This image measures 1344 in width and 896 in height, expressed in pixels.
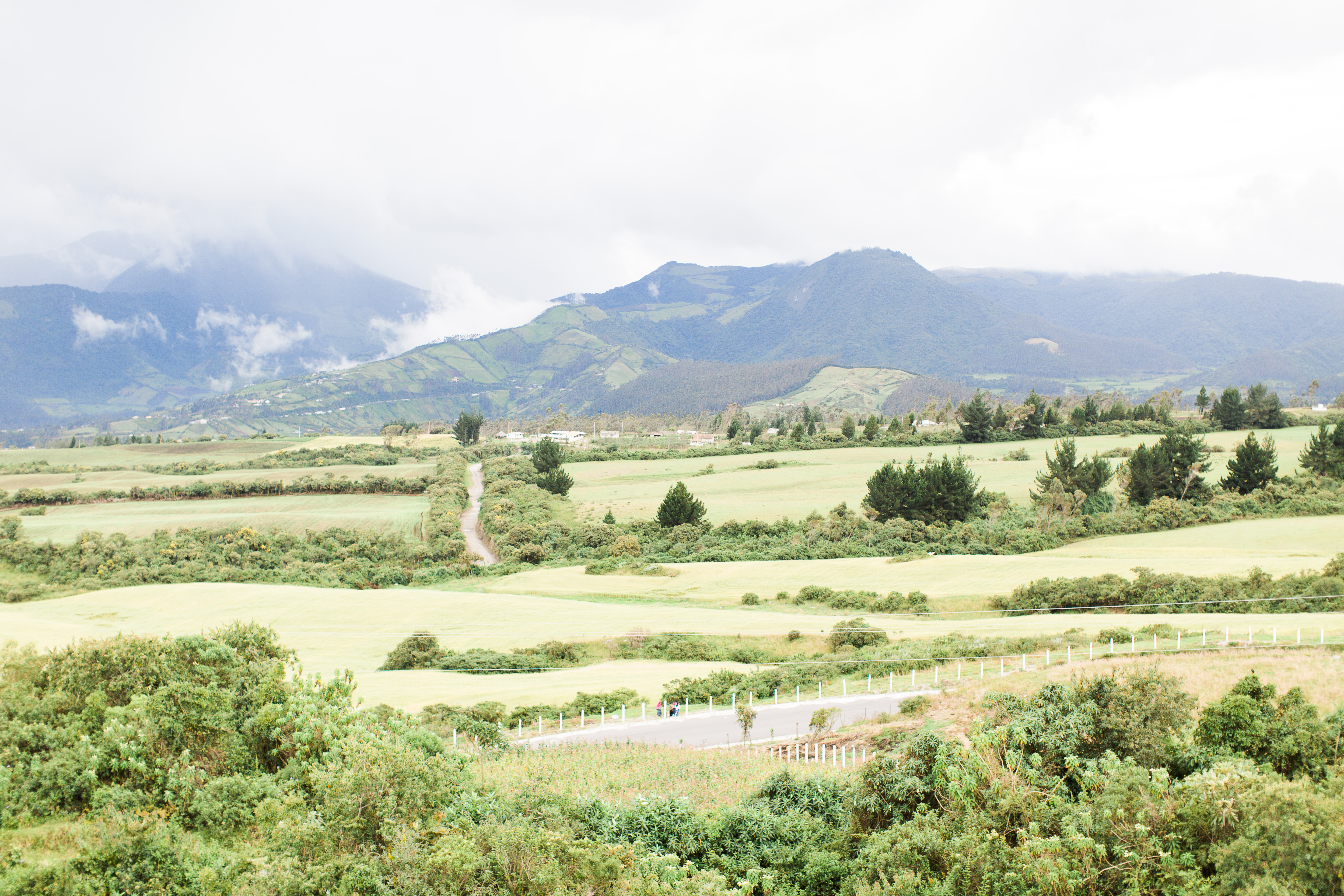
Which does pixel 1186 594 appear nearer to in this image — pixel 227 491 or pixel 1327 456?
pixel 1327 456

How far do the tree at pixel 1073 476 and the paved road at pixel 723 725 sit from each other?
144ft

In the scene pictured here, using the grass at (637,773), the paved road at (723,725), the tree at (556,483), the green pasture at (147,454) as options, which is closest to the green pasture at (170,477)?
the green pasture at (147,454)

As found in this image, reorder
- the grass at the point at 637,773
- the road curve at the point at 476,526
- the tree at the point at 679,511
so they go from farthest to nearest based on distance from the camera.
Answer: the tree at the point at 679,511
the road curve at the point at 476,526
the grass at the point at 637,773

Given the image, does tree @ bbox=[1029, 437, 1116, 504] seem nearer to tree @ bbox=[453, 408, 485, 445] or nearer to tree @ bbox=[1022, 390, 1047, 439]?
tree @ bbox=[1022, 390, 1047, 439]

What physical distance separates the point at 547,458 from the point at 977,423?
56889 millimetres

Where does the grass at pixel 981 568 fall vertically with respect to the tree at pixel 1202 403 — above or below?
below

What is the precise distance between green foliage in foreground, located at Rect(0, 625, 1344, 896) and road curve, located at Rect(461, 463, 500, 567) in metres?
38.9

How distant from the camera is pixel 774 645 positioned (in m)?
30.6

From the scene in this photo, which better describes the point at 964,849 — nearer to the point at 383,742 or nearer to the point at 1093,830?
the point at 1093,830

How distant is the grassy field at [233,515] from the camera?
2354 inches

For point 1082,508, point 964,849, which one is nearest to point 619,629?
point 964,849

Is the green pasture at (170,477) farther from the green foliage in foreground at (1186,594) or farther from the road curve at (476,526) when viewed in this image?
the green foliage in foreground at (1186,594)

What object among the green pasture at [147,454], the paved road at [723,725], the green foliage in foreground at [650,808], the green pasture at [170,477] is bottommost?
the paved road at [723,725]

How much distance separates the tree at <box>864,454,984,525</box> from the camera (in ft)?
194
